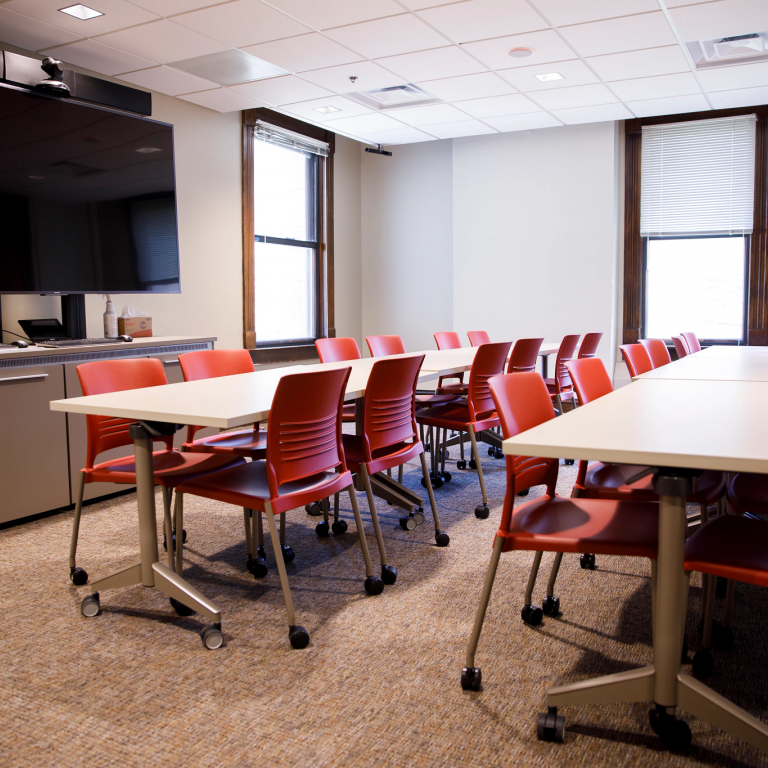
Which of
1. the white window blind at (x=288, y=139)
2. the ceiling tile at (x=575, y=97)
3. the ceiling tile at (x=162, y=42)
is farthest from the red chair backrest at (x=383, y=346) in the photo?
the white window blind at (x=288, y=139)

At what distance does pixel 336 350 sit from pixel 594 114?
3932 millimetres

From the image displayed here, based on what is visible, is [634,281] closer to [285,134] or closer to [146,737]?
[285,134]

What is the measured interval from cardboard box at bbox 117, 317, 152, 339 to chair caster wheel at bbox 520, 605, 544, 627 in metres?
3.53

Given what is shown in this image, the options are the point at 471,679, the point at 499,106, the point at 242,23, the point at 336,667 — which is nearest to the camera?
the point at 471,679

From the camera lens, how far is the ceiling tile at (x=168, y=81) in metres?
5.17

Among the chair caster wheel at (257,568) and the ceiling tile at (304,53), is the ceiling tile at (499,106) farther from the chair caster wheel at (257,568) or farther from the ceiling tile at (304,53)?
the chair caster wheel at (257,568)

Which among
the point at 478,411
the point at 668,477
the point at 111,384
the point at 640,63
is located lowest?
the point at 478,411

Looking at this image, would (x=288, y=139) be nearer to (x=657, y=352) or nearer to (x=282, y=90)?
(x=282, y=90)

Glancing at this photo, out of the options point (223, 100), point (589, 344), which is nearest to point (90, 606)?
point (589, 344)

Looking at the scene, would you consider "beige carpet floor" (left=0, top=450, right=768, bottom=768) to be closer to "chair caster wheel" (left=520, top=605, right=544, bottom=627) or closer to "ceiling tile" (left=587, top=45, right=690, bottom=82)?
"chair caster wheel" (left=520, top=605, right=544, bottom=627)

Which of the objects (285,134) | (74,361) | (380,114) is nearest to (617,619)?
(74,361)

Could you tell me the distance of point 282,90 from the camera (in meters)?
5.73

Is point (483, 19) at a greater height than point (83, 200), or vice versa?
point (483, 19)

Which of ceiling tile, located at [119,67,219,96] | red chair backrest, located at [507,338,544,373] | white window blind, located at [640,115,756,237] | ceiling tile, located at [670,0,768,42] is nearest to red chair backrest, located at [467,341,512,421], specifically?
red chair backrest, located at [507,338,544,373]
